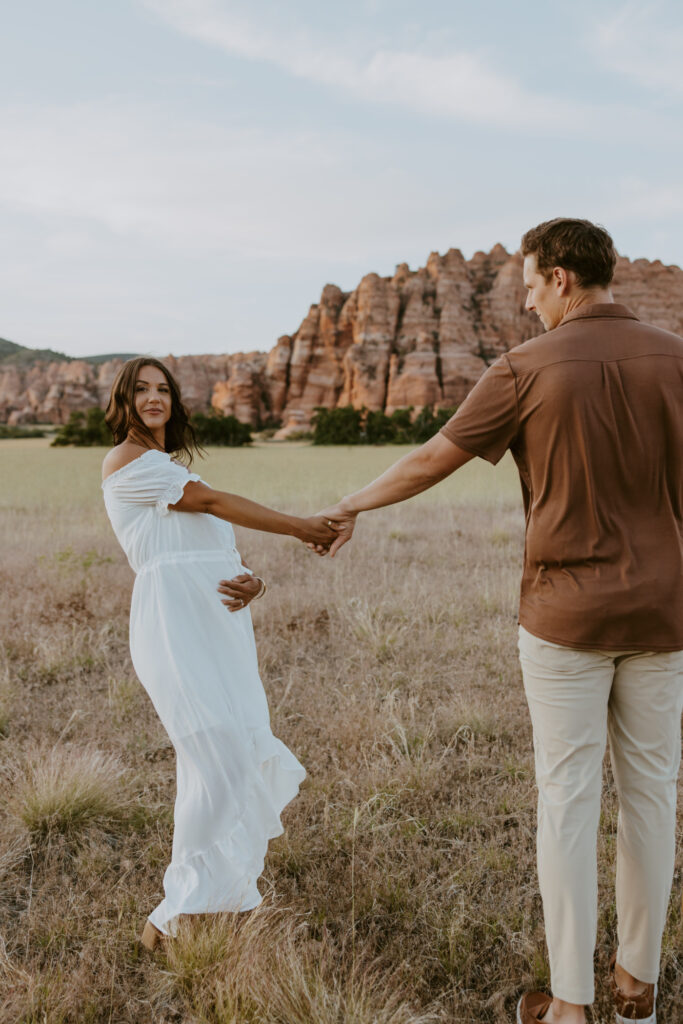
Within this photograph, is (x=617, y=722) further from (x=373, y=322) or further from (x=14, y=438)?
(x=373, y=322)

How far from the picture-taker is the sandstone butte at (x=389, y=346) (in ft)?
401

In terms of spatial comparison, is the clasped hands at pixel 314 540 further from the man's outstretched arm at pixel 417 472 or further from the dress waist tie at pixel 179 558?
the man's outstretched arm at pixel 417 472

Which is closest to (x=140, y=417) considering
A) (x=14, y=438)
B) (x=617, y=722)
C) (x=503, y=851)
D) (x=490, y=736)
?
(x=617, y=722)

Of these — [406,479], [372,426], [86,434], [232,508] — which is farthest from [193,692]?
[86,434]

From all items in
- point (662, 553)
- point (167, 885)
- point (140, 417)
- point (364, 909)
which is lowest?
point (364, 909)

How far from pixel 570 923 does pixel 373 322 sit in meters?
131

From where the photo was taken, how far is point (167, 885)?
2865mm

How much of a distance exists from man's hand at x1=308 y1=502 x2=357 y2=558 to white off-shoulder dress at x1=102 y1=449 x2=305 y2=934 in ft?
2.90

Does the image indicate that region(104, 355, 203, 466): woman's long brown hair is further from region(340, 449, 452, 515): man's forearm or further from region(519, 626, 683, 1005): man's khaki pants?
region(519, 626, 683, 1005): man's khaki pants

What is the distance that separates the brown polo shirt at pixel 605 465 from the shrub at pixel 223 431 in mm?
69978

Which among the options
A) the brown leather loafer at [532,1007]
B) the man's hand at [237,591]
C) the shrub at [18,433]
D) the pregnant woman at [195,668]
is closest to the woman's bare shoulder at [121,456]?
the pregnant woman at [195,668]

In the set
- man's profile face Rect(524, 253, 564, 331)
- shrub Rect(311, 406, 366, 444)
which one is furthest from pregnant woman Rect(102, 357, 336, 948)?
shrub Rect(311, 406, 366, 444)

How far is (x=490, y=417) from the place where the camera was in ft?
7.42

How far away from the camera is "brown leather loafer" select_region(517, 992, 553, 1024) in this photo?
2488 millimetres
